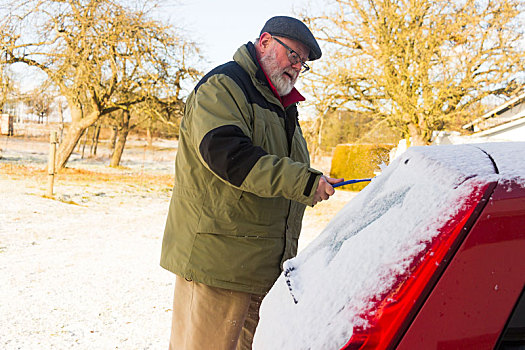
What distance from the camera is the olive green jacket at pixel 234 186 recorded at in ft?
6.13

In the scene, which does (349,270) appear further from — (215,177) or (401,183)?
(215,177)

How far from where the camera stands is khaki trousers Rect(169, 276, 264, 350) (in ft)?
6.85

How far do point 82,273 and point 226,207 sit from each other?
389cm

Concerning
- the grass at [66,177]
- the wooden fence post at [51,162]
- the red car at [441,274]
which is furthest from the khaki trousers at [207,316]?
the grass at [66,177]

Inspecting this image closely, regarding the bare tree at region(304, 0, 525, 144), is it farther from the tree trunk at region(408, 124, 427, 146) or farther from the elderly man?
the elderly man

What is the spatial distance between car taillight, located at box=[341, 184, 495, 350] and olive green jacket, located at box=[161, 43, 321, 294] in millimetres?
899

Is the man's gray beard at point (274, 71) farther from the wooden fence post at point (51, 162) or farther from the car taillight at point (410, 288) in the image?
the wooden fence post at point (51, 162)

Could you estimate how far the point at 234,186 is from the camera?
1.93 meters

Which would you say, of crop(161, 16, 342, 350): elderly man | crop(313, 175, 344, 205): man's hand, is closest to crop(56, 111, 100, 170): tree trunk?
crop(161, 16, 342, 350): elderly man

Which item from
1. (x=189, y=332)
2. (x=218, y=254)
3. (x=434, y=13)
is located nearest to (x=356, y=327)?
(x=218, y=254)

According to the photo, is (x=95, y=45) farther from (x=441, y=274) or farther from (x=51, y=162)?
(x=441, y=274)

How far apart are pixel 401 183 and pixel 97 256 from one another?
5594mm

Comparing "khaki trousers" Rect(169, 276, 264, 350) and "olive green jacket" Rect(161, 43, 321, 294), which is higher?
"olive green jacket" Rect(161, 43, 321, 294)

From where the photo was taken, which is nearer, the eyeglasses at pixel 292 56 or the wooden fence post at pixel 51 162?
the eyeglasses at pixel 292 56
